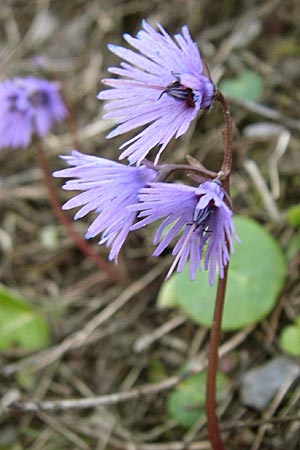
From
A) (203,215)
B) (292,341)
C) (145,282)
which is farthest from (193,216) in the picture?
(145,282)

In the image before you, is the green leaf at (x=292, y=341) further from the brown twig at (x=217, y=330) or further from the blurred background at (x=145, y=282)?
the brown twig at (x=217, y=330)

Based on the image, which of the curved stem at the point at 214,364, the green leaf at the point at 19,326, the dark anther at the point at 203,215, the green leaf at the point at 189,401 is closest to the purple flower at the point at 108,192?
the dark anther at the point at 203,215

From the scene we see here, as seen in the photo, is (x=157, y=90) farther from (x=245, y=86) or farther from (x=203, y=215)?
(x=245, y=86)

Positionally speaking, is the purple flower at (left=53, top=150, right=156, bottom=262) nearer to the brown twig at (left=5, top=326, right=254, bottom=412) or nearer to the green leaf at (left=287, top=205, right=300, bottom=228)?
the brown twig at (left=5, top=326, right=254, bottom=412)

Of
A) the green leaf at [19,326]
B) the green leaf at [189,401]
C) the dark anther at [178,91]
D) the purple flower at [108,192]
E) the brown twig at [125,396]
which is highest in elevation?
the dark anther at [178,91]

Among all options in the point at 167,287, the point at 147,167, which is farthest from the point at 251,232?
the point at 147,167

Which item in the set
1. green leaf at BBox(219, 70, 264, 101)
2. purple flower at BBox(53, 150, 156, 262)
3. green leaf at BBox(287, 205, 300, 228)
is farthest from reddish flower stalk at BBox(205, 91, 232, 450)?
green leaf at BBox(219, 70, 264, 101)
